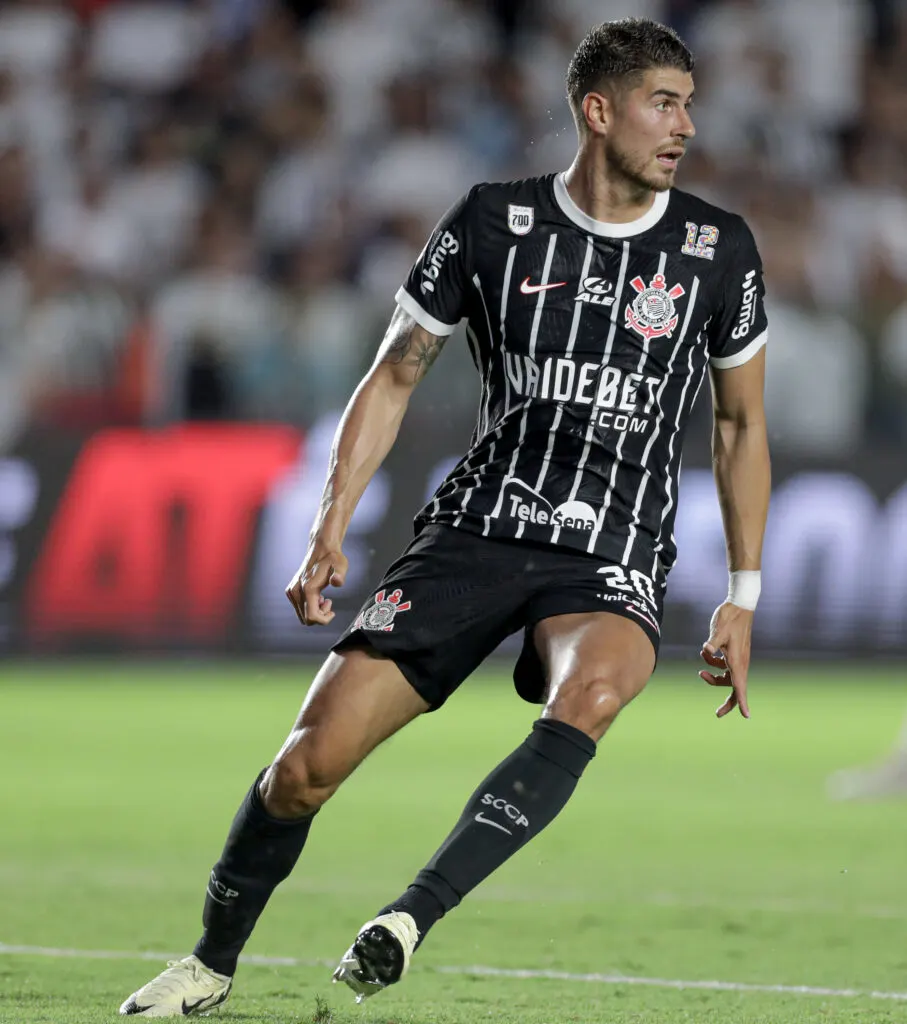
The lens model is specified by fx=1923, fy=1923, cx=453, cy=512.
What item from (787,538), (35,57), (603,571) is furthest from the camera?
(35,57)

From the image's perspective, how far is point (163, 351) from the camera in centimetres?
1305

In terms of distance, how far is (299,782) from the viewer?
176 inches

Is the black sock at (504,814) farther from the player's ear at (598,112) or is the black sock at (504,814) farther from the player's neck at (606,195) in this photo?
the player's ear at (598,112)

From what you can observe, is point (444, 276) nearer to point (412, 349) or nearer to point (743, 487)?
point (412, 349)

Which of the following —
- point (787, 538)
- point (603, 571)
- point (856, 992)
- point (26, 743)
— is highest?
point (603, 571)

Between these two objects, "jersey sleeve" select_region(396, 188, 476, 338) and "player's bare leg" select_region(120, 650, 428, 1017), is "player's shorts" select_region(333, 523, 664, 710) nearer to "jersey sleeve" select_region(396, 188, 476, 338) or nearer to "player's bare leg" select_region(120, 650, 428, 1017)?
"player's bare leg" select_region(120, 650, 428, 1017)

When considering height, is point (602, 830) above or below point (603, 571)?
below

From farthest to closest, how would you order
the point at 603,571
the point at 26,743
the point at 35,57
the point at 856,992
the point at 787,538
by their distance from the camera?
the point at 35,57, the point at 787,538, the point at 26,743, the point at 856,992, the point at 603,571

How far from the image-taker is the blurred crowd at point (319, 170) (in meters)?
13.0

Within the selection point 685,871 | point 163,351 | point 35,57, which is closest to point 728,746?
point 685,871

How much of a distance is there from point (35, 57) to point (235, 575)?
6.25m

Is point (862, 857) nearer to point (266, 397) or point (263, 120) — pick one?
point (266, 397)

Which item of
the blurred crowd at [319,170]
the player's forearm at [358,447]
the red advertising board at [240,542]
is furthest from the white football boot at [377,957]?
the blurred crowd at [319,170]

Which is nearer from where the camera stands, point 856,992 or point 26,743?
point 856,992
